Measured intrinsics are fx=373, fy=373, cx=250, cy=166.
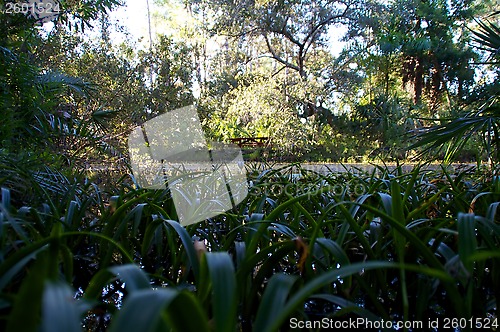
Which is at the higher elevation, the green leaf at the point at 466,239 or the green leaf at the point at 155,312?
the green leaf at the point at 155,312

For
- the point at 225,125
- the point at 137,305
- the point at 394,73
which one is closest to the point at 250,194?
the point at 137,305

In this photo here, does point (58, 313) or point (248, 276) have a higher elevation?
point (58, 313)

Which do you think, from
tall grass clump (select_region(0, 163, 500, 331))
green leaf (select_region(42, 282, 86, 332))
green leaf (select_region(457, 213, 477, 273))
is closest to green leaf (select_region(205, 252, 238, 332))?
tall grass clump (select_region(0, 163, 500, 331))

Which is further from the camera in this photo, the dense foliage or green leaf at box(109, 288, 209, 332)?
the dense foliage

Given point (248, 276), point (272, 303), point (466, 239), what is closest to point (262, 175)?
point (248, 276)

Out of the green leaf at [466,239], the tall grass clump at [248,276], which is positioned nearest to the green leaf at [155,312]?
the tall grass clump at [248,276]

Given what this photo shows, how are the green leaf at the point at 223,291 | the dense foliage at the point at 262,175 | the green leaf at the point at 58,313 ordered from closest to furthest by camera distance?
the green leaf at the point at 58,313 → the green leaf at the point at 223,291 → the dense foliage at the point at 262,175

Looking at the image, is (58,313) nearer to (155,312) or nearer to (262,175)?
(155,312)

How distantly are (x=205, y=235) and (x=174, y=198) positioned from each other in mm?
370

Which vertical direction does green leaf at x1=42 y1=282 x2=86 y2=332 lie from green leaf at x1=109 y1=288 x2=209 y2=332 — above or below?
above

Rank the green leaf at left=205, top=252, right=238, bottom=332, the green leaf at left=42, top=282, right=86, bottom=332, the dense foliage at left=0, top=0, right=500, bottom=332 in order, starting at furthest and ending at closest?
the dense foliage at left=0, top=0, right=500, bottom=332 < the green leaf at left=205, top=252, right=238, bottom=332 < the green leaf at left=42, top=282, right=86, bottom=332

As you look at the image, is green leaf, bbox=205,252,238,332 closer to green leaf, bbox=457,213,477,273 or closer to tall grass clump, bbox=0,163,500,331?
tall grass clump, bbox=0,163,500,331

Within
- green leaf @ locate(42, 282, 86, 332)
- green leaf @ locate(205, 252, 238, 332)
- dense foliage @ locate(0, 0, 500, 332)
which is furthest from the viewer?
dense foliage @ locate(0, 0, 500, 332)

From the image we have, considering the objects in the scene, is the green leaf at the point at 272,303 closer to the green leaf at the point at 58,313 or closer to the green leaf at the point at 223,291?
the green leaf at the point at 223,291
